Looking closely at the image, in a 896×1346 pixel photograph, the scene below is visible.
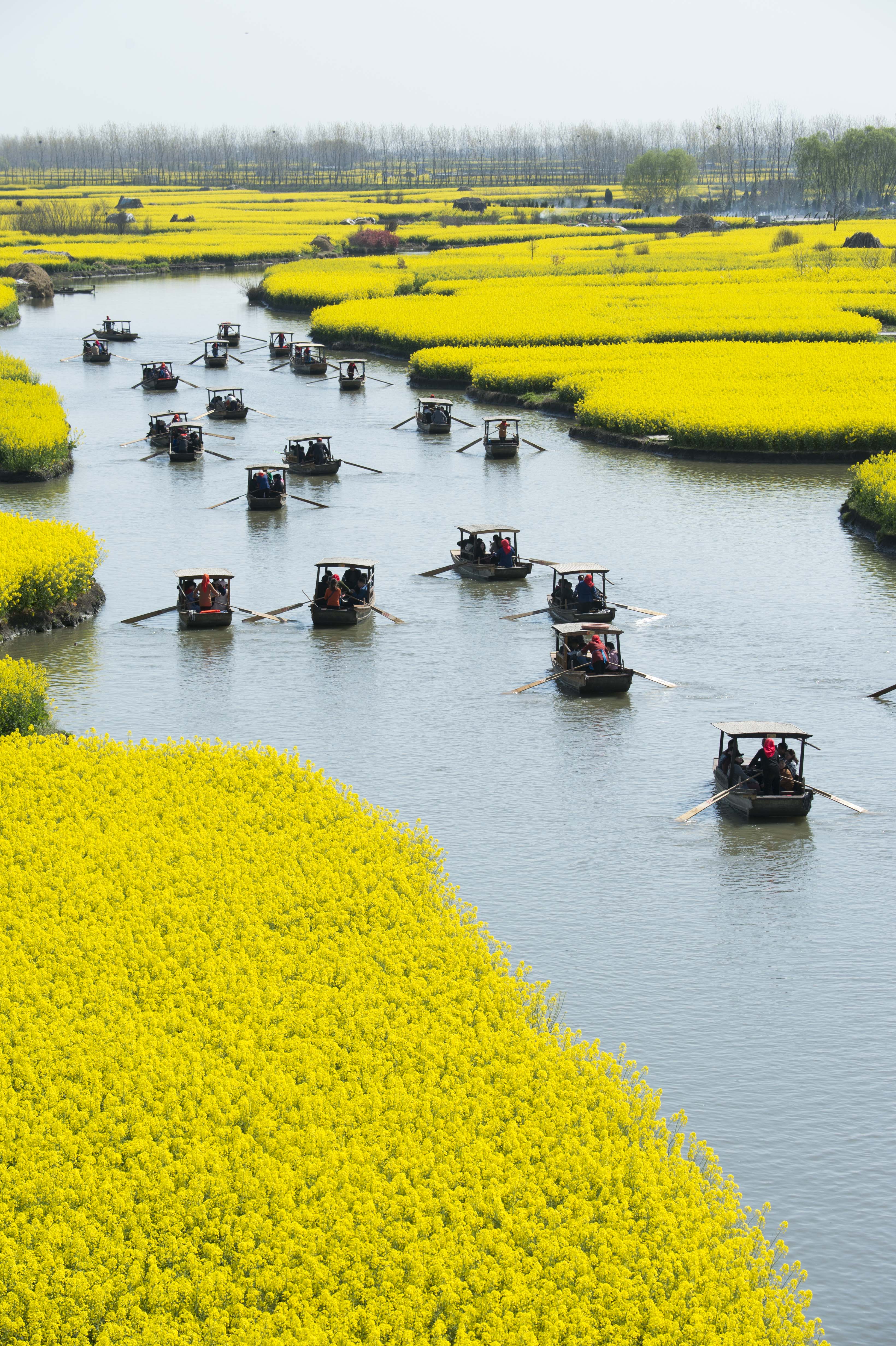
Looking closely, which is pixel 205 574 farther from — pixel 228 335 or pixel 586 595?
pixel 228 335

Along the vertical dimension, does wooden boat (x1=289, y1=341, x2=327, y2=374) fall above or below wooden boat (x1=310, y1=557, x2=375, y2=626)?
above

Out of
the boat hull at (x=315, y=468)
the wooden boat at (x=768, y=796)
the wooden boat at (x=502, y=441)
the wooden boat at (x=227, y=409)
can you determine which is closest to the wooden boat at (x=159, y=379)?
the wooden boat at (x=227, y=409)

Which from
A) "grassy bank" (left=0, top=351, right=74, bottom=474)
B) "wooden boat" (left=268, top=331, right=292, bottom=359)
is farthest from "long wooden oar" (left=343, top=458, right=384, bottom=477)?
"wooden boat" (left=268, top=331, right=292, bottom=359)

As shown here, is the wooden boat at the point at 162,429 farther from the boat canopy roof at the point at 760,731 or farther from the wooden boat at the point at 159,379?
the boat canopy roof at the point at 760,731

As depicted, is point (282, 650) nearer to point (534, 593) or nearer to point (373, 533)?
Result: point (534, 593)

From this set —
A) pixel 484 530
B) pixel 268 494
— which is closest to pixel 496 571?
pixel 484 530

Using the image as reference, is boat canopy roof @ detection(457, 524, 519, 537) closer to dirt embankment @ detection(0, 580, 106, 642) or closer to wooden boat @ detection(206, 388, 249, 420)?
dirt embankment @ detection(0, 580, 106, 642)
